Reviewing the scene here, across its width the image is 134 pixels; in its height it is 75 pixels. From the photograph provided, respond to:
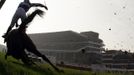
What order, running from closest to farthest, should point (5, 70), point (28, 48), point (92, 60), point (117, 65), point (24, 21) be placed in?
point (5, 70)
point (24, 21)
point (28, 48)
point (117, 65)
point (92, 60)

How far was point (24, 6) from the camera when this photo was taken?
10.4 meters

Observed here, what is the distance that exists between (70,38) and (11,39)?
6547 inches

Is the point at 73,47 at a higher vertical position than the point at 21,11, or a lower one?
lower

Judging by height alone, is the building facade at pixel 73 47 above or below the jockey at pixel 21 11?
below

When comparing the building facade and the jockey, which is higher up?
the jockey

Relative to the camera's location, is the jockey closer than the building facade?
Yes

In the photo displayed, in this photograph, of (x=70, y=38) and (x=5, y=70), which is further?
(x=70, y=38)

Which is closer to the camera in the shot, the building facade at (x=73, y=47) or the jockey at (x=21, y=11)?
the jockey at (x=21, y=11)

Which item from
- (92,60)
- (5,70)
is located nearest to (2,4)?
(5,70)

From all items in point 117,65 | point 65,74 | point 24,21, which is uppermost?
point 24,21

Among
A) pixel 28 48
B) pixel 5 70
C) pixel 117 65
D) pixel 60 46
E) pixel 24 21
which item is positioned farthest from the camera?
pixel 60 46

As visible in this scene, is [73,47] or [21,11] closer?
[21,11]

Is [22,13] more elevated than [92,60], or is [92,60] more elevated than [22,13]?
[22,13]

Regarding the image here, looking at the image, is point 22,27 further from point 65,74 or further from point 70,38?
point 70,38
